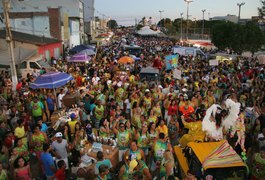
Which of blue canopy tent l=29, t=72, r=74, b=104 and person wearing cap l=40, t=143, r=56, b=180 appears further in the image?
blue canopy tent l=29, t=72, r=74, b=104

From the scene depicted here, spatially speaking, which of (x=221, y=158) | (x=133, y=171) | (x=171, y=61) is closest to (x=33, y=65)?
(x=171, y=61)

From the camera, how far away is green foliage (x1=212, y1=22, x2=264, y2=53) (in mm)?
33156

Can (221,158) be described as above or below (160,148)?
above

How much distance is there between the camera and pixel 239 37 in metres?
34.2

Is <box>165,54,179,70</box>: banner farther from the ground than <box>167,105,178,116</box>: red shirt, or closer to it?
farther from the ground

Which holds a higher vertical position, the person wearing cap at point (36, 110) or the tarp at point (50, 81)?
the tarp at point (50, 81)

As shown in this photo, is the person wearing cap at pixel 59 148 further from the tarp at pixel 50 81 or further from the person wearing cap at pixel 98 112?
the tarp at pixel 50 81

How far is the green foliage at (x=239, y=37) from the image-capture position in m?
33.2

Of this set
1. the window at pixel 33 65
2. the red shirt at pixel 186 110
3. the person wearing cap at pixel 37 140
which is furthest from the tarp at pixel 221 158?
the window at pixel 33 65

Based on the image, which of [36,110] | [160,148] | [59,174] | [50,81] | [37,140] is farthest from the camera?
[50,81]

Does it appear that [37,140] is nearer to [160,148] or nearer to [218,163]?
[160,148]

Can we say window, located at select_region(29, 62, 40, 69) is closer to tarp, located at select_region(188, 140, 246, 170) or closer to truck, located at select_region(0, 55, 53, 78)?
truck, located at select_region(0, 55, 53, 78)

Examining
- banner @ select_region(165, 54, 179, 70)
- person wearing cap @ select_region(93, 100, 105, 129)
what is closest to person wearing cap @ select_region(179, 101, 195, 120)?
person wearing cap @ select_region(93, 100, 105, 129)

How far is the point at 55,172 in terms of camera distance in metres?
6.49
